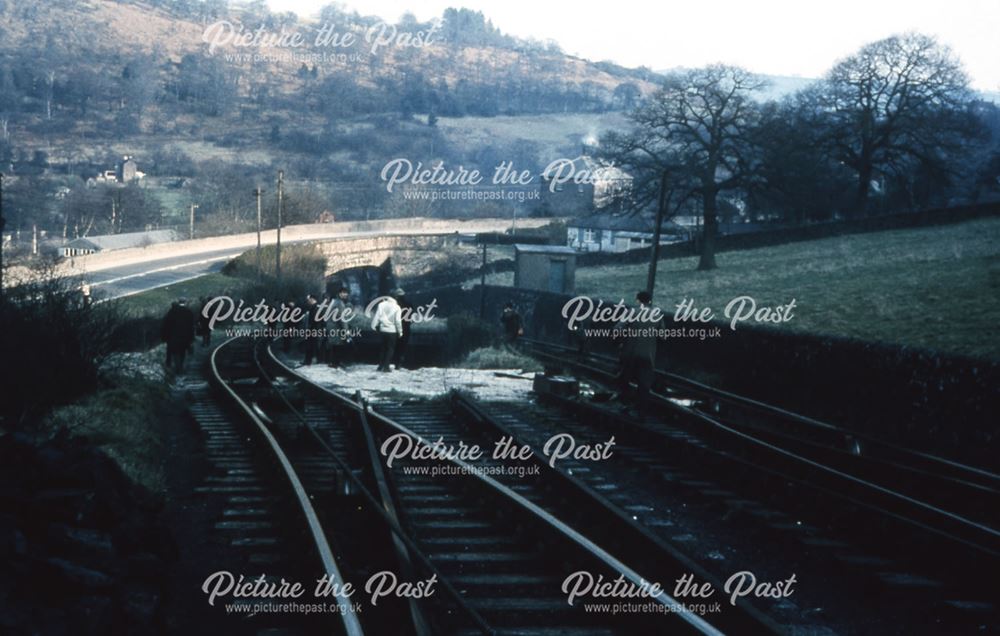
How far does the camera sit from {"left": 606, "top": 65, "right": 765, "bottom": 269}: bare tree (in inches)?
1774

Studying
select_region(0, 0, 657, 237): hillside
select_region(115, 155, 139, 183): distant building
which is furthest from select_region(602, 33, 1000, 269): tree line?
select_region(115, 155, 139, 183): distant building

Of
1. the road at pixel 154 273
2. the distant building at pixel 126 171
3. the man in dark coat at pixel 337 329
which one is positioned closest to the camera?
the man in dark coat at pixel 337 329

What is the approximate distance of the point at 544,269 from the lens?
165ft

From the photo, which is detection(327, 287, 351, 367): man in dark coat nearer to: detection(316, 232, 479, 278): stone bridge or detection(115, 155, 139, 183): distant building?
detection(316, 232, 479, 278): stone bridge

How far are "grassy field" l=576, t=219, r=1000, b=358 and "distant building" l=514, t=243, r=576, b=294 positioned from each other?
51.5 inches

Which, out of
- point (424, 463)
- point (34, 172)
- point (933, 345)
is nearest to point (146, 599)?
point (424, 463)

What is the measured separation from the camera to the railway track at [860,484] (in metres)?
6.98

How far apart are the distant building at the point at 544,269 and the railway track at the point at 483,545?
38.4 metres

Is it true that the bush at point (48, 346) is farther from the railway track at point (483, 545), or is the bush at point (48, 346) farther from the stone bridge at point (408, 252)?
the stone bridge at point (408, 252)

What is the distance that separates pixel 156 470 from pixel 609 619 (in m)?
6.66

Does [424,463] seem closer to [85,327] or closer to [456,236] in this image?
[85,327]

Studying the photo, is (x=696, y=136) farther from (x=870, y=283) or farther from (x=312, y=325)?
(x=312, y=325)

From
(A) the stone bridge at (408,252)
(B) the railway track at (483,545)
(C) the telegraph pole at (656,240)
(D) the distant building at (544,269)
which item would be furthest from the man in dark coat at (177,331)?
(A) the stone bridge at (408,252)

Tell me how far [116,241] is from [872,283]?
77482 mm
